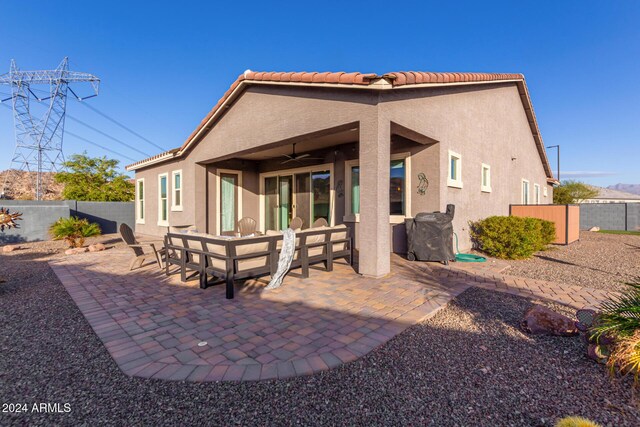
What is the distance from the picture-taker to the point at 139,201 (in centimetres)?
1499

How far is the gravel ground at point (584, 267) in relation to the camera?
5582mm

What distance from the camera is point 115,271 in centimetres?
642

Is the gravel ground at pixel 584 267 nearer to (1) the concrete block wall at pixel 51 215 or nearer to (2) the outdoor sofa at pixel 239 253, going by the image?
(2) the outdoor sofa at pixel 239 253

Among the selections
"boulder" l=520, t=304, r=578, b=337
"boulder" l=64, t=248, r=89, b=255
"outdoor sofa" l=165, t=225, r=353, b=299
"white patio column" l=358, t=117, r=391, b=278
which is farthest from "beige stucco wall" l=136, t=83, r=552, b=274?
"boulder" l=64, t=248, r=89, b=255

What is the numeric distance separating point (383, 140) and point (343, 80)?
1335mm

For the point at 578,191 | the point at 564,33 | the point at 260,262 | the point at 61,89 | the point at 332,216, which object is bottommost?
the point at 260,262

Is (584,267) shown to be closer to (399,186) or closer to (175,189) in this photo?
(399,186)

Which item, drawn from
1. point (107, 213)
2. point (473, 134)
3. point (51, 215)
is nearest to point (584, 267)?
point (473, 134)

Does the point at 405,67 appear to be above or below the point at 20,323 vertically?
above

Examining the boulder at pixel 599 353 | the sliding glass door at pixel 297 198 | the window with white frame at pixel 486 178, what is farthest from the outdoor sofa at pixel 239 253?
the window with white frame at pixel 486 178

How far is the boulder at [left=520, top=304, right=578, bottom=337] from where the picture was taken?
3.14 metres

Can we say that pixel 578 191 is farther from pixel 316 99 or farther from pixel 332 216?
pixel 316 99

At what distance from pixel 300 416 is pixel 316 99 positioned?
18.7 ft

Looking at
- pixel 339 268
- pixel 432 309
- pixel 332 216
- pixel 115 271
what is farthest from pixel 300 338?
pixel 332 216
